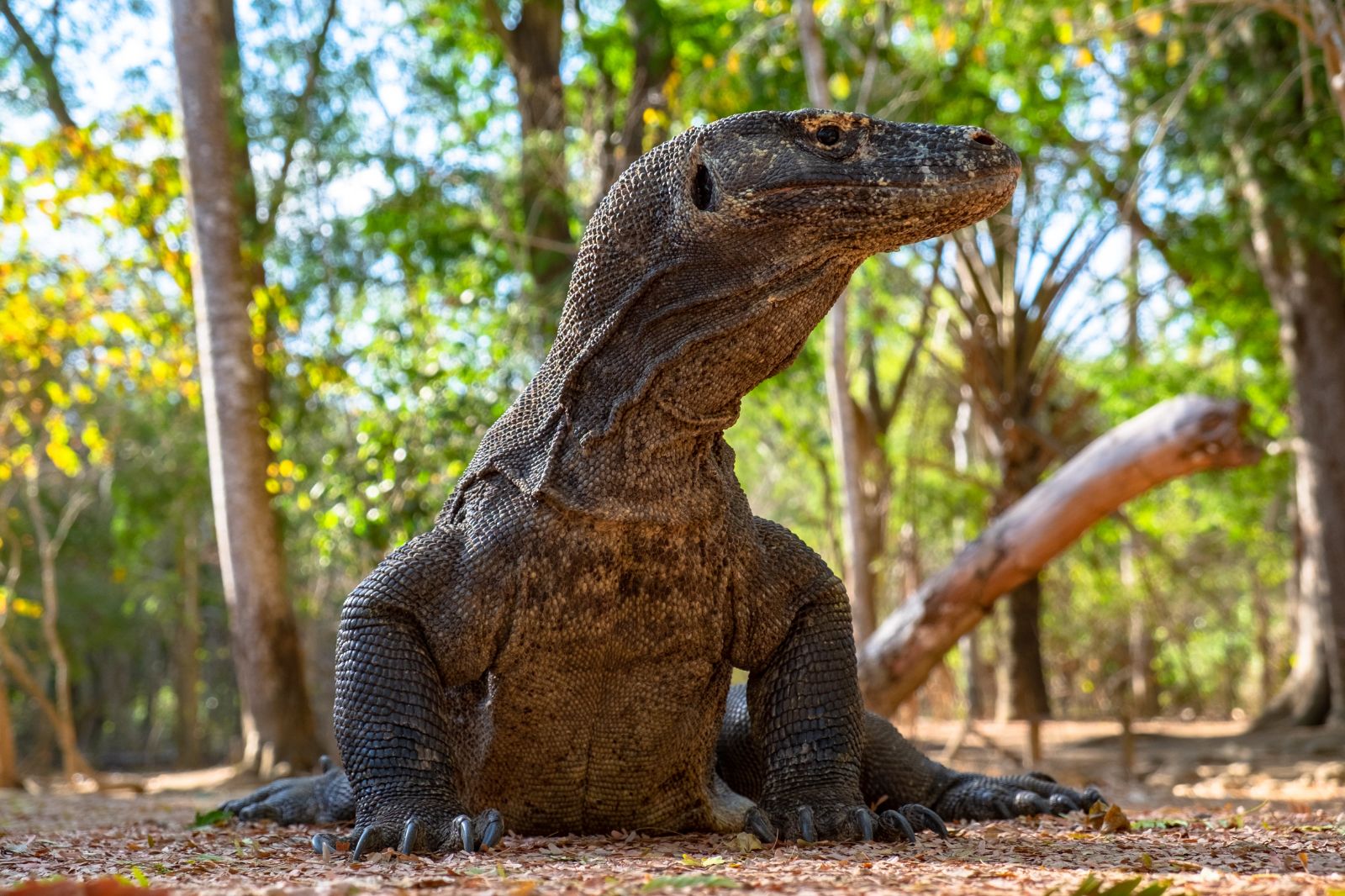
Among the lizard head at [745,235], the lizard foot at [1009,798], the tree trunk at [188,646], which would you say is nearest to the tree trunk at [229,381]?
the lizard foot at [1009,798]

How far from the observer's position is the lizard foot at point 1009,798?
3.67m

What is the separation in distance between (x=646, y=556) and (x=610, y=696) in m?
0.37

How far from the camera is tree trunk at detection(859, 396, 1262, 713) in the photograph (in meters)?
6.39

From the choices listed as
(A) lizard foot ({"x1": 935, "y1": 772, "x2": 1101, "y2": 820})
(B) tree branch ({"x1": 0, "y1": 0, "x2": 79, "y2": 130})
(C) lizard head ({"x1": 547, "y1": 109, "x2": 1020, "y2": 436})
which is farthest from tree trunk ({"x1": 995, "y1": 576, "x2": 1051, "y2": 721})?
(C) lizard head ({"x1": 547, "y1": 109, "x2": 1020, "y2": 436})

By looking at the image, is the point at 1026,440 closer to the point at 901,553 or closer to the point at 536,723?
the point at 901,553

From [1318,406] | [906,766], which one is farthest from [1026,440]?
[906,766]

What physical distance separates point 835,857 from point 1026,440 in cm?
938

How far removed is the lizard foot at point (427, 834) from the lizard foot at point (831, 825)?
63 centimetres

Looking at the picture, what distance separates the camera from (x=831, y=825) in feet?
9.46

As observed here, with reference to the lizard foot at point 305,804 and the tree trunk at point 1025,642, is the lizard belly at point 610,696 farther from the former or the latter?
the tree trunk at point 1025,642

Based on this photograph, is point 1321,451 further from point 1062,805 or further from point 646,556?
point 646,556

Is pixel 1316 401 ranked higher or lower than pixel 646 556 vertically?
higher

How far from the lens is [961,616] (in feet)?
22.2

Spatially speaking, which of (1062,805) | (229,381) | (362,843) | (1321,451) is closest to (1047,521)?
(1062,805)
